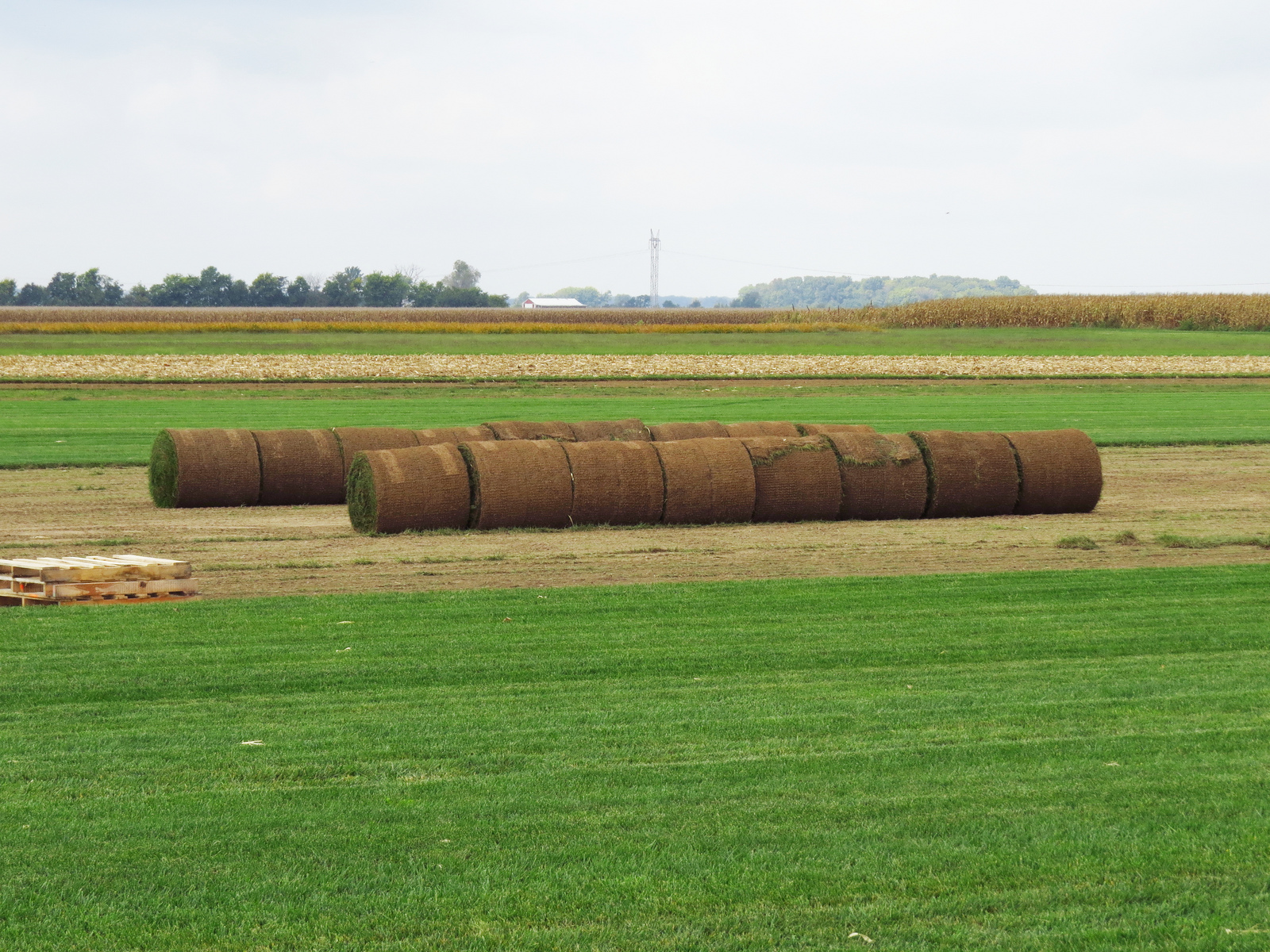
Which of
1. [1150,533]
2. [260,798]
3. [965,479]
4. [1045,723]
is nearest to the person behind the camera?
[260,798]

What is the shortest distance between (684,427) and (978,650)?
1076cm

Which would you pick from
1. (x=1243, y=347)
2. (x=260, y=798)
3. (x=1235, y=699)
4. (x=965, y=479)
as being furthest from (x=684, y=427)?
(x=1243, y=347)

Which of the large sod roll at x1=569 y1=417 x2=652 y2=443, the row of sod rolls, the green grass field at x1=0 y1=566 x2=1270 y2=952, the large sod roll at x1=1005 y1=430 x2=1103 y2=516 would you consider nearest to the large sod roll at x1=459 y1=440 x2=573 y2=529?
the row of sod rolls

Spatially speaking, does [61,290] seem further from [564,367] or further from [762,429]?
[762,429]

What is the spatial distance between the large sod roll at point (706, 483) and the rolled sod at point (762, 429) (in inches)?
90.7

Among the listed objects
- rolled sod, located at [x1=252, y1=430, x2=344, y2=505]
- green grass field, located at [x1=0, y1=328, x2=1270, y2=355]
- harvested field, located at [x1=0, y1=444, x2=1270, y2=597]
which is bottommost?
harvested field, located at [x1=0, y1=444, x2=1270, y2=597]

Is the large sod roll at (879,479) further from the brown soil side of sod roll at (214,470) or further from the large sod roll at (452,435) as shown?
the brown soil side of sod roll at (214,470)

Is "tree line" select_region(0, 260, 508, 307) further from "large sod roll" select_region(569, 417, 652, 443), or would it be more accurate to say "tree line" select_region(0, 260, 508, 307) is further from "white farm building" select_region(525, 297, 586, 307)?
"large sod roll" select_region(569, 417, 652, 443)

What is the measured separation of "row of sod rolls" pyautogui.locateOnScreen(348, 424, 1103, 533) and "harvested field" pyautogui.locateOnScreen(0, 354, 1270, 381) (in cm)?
2571

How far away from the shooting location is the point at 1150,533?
57.5ft

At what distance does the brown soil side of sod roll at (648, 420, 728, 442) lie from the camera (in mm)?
20672

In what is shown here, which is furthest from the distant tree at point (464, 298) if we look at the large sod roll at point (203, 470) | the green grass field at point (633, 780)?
the green grass field at point (633, 780)

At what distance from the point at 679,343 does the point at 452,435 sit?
156 ft

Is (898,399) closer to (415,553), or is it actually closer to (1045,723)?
(415,553)
